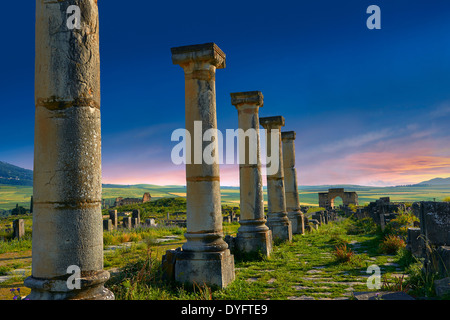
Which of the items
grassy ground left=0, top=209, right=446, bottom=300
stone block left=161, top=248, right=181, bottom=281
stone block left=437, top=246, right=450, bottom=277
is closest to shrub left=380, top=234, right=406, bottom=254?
grassy ground left=0, top=209, right=446, bottom=300

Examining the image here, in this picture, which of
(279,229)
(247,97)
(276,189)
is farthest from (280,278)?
(276,189)

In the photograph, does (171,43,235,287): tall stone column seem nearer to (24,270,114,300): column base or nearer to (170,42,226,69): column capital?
(170,42,226,69): column capital

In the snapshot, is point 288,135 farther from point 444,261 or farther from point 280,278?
point 444,261

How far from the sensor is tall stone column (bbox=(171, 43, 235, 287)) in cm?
776

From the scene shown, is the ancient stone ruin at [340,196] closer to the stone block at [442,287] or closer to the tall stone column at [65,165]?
the stone block at [442,287]

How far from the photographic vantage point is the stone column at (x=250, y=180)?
11.3 m

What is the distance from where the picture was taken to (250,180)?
12.0 m

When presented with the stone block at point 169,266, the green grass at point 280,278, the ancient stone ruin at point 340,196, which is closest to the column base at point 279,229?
the green grass at point 280,278

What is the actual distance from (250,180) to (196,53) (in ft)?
16.4

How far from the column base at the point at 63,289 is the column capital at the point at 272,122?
12.3 metres

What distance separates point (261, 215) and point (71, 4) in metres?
8.68
